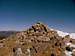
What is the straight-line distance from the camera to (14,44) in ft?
80.7

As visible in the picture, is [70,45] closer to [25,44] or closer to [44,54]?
[44,54]

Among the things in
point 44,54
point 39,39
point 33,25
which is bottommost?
point 44,54

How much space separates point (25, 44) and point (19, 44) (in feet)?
2.61

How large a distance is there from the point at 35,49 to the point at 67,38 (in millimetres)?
6446

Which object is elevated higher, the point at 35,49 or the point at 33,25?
the point at 33,25

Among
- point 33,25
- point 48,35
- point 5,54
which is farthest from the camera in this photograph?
point 33,25

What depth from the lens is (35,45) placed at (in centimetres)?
2419

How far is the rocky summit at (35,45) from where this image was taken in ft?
77.8

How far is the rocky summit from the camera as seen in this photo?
23703mm

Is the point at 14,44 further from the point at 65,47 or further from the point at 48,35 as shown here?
the point at 65,47

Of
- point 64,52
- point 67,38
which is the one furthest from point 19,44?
point 67,38

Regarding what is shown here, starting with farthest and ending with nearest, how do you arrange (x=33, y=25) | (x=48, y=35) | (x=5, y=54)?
(x=33, y=25) < (x=48, y=35) < (x=5, y=54)

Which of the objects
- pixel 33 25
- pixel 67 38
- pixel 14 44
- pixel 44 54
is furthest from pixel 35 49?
pixel 67 38

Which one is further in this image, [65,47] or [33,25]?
[33,25]
